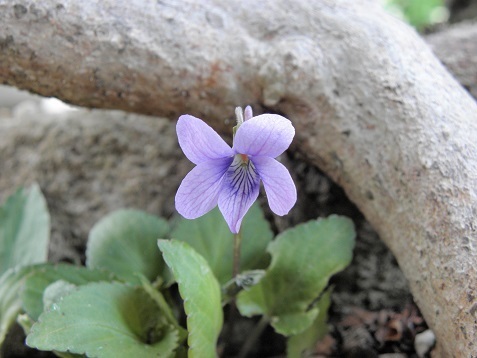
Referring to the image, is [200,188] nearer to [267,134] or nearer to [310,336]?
[267,134]

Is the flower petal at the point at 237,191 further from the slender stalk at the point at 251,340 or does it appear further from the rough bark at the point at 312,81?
the slender stalk at the point at 251,340

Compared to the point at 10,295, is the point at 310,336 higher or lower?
higher

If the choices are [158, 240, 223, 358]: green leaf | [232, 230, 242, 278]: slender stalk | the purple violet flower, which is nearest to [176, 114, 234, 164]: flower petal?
the purple violet flower

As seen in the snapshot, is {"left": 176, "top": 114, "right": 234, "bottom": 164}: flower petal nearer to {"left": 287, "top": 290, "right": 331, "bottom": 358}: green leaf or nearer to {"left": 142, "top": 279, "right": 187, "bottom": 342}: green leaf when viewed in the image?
{"left": 142, "top": 279, "right": 187, "bottom": 342}: green leaf

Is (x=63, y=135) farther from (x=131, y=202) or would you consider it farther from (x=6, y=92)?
(x=6, y=92)

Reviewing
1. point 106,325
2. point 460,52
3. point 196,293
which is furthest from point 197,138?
point 460,52

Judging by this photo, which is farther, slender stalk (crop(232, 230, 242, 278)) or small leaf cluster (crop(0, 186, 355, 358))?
slender stalk (crop(232, 230, 242, 278))
